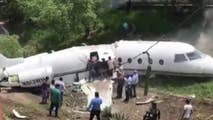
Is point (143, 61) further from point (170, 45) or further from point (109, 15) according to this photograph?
point (109, 15)

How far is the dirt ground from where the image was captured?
2883cm

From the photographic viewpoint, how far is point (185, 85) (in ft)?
115

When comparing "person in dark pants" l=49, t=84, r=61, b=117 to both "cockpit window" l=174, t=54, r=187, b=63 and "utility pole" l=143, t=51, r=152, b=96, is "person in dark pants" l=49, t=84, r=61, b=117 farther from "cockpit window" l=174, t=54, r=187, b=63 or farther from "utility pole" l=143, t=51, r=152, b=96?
"cockpit window" l=174, t=54, r=187, b=63

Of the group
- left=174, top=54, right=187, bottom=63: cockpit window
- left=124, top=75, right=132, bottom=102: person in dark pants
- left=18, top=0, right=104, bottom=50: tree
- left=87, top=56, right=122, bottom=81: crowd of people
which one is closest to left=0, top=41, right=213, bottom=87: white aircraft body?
left=174, top=54, right=187, bottom=63: cockpit window

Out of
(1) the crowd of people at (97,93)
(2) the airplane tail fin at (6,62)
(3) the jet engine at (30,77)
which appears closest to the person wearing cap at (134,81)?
(1) the crowd of people at (97,93)

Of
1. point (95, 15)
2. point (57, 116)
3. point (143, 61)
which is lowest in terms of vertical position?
point (57, 116)

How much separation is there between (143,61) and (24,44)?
16.6 metres

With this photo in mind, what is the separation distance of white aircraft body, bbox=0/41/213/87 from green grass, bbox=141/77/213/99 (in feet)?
1.68

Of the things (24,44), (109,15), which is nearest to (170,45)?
(109,15)

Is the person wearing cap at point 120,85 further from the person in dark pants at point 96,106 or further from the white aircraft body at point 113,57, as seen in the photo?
the person in dark pants at point 96,106

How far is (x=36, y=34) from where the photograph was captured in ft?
161

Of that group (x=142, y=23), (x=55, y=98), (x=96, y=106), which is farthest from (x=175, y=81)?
(x=142, y=23)

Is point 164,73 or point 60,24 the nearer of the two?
point 164,73

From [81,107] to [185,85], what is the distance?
21.7 feet
